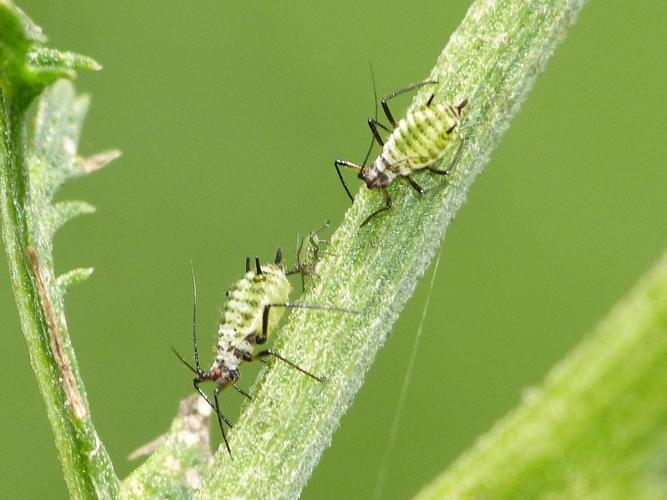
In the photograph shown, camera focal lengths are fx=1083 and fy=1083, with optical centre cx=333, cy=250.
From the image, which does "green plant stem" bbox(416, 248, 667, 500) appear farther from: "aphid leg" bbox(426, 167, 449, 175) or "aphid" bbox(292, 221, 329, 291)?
"aphid" bbox(292, 221, 329, 291)

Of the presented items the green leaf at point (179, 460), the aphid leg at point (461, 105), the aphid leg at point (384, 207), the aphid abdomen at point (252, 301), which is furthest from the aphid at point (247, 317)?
the aphid leg at point (461, 105)

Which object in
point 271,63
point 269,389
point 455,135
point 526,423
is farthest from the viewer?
point 271,63

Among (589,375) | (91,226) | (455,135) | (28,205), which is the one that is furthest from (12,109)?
(91,226)

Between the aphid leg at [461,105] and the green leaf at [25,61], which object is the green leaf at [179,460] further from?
the aphid leg at [461,105]

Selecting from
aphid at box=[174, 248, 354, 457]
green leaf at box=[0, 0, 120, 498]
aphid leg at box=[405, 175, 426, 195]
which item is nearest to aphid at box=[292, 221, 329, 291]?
aphid at box=[174, 248, 354, 457]

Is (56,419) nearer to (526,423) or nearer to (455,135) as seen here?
(526,423)
